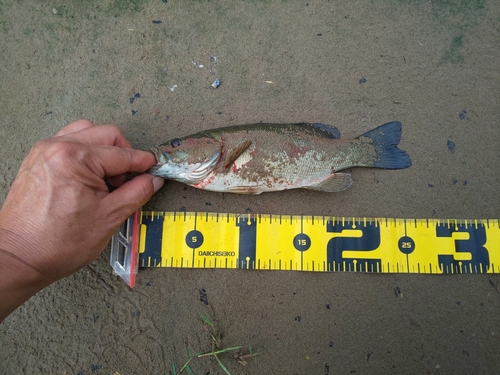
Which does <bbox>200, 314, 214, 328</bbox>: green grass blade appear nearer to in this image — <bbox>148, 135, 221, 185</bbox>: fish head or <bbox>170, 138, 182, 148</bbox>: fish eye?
<bbox>148, 135, 221, 185</bbox>: fish head

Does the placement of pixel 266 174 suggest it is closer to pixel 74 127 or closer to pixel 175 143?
pixel 175 143

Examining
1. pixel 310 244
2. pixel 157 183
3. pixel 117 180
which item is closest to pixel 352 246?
pixel 310 244

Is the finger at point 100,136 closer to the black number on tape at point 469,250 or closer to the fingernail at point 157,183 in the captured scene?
the fingernail at point 157,183

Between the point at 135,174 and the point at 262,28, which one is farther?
the point at 262,28

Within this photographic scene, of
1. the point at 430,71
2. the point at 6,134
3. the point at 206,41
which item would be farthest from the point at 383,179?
the point at 6,134

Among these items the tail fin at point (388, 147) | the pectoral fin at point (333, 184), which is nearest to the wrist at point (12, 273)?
the pectoral fin at point (333, 184)

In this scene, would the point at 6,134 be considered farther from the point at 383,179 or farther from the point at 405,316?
the point at 405,316
